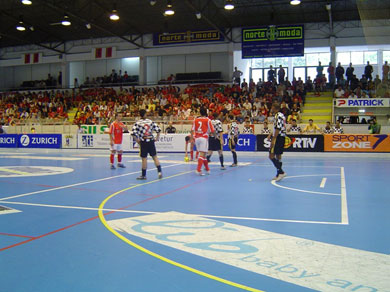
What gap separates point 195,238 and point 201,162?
7.20 meters

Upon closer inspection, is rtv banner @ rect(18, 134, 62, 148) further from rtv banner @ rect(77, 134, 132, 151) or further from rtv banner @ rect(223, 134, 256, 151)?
rtv banner @ rect(223, 134, 256, 151)

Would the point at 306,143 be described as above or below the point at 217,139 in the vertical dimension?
below

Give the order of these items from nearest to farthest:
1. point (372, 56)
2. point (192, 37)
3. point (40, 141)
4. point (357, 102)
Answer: point (357, 102)
point (40, 141)
point (192, 37)
point (372, 56)

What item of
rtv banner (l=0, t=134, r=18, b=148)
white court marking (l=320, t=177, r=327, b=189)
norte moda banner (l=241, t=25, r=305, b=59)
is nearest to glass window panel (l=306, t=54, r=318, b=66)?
norte moda banner (l=241, t=25, r=305, b=59)

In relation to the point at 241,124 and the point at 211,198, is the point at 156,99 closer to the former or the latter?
the point at 241,124

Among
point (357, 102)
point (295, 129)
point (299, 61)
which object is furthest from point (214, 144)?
point (299, 61)

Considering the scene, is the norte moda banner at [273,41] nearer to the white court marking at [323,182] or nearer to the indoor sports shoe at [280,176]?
the white court marking at [323,182]

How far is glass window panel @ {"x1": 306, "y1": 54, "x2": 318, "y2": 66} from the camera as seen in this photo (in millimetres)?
37500

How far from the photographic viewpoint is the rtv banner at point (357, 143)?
19.8 meters

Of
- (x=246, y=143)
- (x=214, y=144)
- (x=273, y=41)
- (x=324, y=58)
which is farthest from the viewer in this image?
(x=324, y=58)

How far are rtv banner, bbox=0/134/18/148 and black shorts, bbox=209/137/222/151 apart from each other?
1901cm

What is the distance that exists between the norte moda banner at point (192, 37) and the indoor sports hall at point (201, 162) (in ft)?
0.31

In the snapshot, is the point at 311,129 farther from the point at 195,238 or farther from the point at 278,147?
the point at 195,238

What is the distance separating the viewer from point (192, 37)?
35312mm
